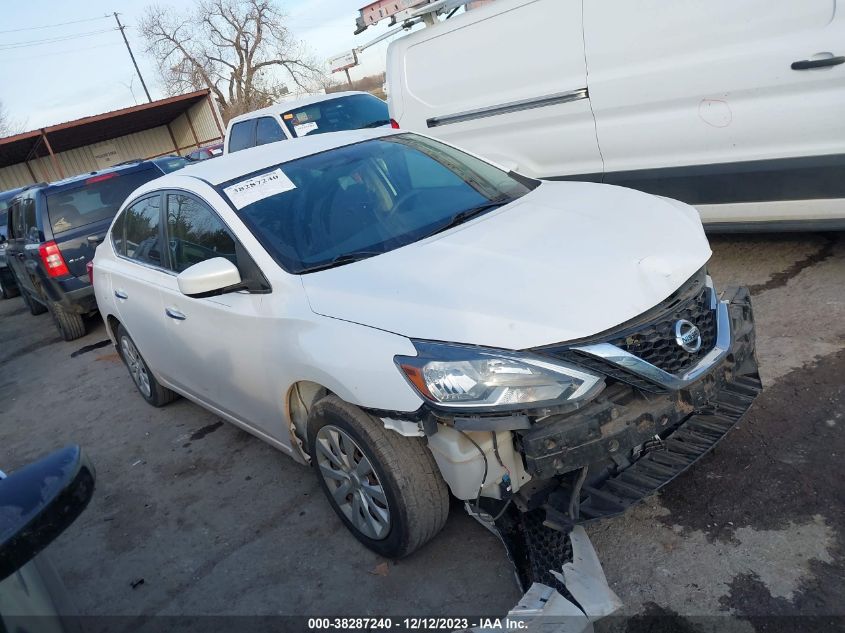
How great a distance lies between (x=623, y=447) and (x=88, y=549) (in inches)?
→ 113

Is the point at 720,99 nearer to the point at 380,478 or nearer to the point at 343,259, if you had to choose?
the point at 343,259

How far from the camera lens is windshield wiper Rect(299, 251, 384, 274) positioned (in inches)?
121

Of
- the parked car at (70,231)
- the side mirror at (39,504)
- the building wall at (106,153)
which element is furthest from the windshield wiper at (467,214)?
the building wall at (106,153)

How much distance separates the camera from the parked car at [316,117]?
9.36 m

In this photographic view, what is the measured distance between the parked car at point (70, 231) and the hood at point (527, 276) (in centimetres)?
582

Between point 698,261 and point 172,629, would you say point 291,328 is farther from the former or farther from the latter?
point 698,261

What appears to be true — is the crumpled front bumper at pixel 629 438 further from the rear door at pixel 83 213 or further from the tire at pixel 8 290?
the tire at pixel 8 290

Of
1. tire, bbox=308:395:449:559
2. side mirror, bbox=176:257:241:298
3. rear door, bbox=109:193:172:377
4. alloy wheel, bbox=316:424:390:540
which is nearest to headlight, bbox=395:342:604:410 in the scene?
tire, bbox=308:395:449:559

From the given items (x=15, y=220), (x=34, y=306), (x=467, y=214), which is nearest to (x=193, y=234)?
(x=467, y=214)

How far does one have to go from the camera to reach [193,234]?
3783 millimetres

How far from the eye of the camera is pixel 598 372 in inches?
95.1

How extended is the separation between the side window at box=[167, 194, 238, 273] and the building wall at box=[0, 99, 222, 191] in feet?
89.3

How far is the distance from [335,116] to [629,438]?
26.1 ft

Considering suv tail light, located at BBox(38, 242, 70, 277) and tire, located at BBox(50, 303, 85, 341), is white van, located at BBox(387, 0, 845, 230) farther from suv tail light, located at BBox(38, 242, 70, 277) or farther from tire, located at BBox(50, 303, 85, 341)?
tire, located at BBox(50, 303, 85, 341)
